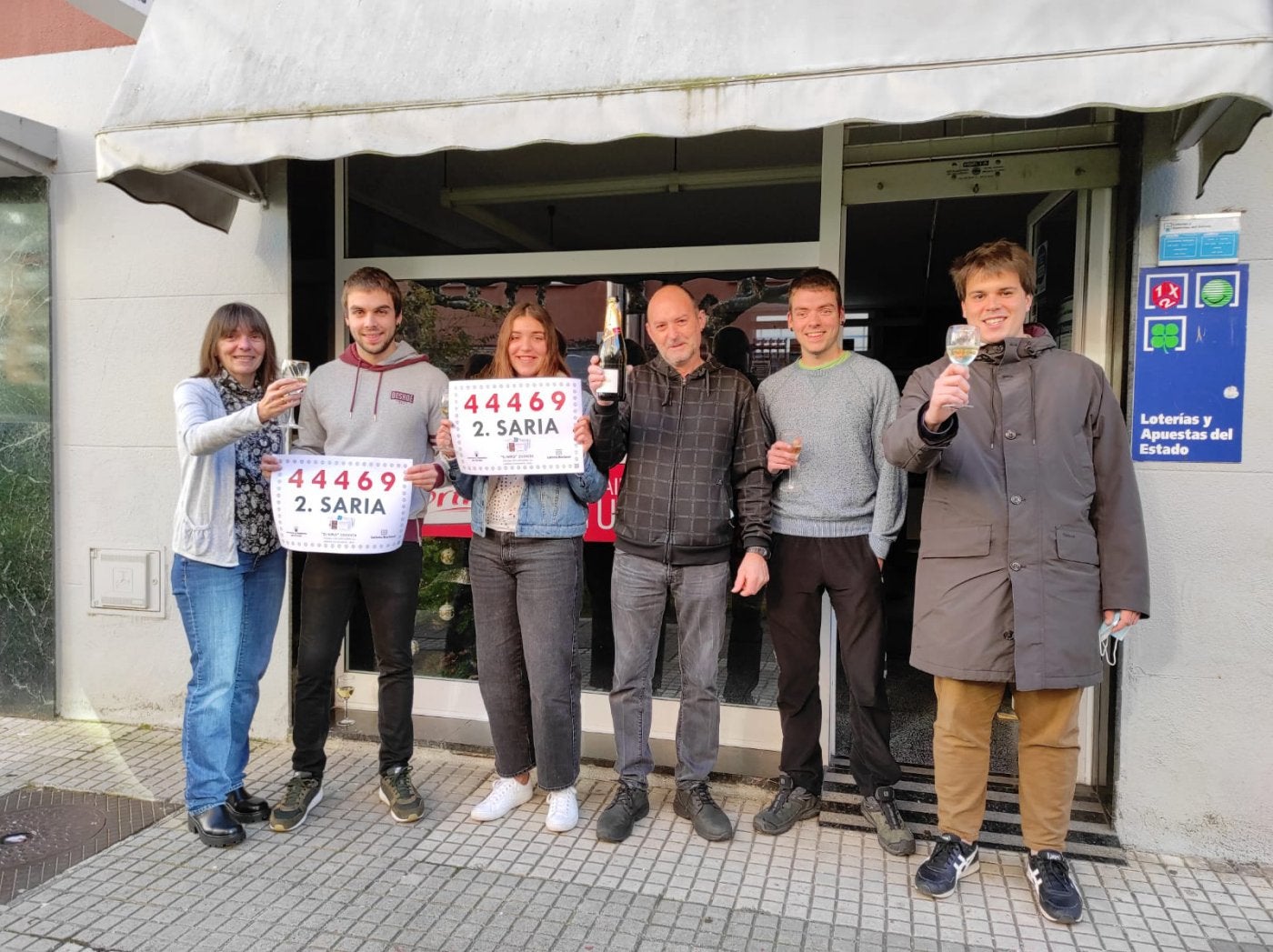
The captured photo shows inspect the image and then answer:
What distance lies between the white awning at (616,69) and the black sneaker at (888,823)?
2.46 m

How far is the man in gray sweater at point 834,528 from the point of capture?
324 cm

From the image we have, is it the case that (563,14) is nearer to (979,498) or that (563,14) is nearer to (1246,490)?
(979,498)

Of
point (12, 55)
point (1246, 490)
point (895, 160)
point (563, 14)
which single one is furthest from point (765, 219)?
point (12, 55)

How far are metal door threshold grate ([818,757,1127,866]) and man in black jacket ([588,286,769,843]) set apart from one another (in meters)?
0.57

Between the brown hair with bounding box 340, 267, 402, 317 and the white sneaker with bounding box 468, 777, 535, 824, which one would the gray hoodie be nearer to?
the brown hair with bounding box 340, 267, 402, 317

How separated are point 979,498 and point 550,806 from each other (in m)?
2.02

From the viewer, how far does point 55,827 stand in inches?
136

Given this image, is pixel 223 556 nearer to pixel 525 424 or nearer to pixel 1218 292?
pixel 525 424

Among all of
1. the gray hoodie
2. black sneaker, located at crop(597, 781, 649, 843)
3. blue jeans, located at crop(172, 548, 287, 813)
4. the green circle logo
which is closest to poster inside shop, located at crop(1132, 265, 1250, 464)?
the green circle logo

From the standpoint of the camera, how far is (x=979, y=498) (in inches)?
113

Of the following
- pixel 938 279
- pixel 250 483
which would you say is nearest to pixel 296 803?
pixel 250 483

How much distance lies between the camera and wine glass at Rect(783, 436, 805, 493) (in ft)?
10.7

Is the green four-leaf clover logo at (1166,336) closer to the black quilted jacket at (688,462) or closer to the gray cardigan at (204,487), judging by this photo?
the black quilted jacket at (688,462)

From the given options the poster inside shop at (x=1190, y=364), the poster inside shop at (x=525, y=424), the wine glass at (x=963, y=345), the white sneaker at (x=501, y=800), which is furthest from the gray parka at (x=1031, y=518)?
the white sneaker at (x=501, y=800)
